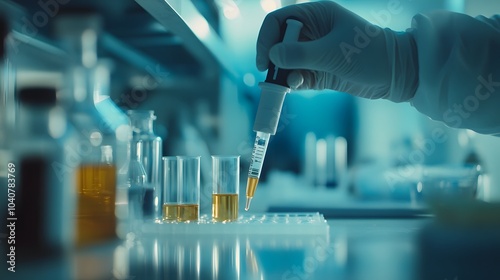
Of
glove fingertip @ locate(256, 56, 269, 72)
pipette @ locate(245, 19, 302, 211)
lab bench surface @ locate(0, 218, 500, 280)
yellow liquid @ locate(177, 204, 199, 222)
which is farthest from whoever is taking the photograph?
yellow liquid @ locate(177, 204, 199, 222)

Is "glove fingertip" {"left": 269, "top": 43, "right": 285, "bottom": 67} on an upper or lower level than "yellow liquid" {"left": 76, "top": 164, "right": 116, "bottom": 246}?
upper

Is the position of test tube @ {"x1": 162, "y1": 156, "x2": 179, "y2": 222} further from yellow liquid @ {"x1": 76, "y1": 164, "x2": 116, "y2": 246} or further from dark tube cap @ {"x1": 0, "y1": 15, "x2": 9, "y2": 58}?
dark tube cap @ {"x1": 0, "y1": 15, "x2": 9, "y2": 58}

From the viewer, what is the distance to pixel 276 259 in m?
0.94

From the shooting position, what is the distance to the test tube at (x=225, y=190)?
140 centimetres

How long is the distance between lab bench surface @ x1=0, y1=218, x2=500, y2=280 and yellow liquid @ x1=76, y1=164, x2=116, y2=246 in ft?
0.11

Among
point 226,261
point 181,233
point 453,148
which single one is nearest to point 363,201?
point 453,148

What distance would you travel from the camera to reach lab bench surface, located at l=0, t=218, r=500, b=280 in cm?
79

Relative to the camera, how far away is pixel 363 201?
1.87 meters

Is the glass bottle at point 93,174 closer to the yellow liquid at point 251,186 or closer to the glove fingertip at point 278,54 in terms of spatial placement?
the yellow liquid at point 251,186

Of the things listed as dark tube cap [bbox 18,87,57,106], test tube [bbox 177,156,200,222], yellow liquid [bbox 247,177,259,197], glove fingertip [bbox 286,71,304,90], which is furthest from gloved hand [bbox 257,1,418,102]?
dark tube cap [bbox 18,87,57,106]

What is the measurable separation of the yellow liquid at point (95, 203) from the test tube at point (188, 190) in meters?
0.26

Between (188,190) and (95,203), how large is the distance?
0.32 metres

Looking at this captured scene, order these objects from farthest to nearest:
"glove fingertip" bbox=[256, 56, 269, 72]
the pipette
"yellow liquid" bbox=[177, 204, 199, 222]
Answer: "yellow liquid" bbox=[177, 204, 199, 222]
"glove fingertip" bbox=[256, 56, 269, 72]
the pipette

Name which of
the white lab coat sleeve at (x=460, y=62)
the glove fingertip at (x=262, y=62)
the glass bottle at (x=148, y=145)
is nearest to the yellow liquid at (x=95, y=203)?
the glass bottle at (x=148, y=145)
